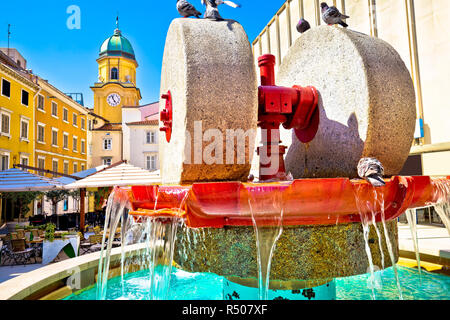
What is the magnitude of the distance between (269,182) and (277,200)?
1.45ft

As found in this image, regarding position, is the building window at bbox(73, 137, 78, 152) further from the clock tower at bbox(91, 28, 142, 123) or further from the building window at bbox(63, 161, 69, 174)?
the clock tower at bbox(91, 28, 142, 123)

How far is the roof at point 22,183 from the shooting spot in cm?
1112

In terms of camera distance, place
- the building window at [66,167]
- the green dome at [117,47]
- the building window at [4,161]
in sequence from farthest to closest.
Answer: the green dome at [117,47] → the building window at [66,167] → the building window at [4,161]

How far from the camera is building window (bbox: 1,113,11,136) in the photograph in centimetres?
2067

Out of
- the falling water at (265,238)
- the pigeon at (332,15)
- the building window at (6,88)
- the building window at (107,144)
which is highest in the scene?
the building window at (6,88)

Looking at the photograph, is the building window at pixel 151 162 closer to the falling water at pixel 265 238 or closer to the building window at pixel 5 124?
the building window at pixel 5 124

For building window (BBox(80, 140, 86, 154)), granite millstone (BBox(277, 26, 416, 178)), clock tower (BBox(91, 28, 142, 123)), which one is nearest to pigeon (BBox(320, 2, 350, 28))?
granite millstone (BBox(277, 26, 416, 178))

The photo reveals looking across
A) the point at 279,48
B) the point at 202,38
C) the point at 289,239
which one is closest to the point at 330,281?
the point at 289,239

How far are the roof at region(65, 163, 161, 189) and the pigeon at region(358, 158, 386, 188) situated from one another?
8.49m

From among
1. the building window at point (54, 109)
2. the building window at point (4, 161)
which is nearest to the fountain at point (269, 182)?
the building window at point (4, 161)

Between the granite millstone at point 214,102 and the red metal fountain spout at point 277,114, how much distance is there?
1.31 ft

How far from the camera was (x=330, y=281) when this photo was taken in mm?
2596

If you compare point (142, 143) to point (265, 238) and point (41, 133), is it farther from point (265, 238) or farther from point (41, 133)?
point (265, 238)
